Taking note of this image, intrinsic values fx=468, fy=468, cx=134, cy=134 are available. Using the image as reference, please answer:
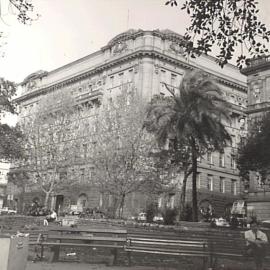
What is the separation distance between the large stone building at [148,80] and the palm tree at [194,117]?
14.9 meters

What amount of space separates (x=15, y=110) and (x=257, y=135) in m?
17.1

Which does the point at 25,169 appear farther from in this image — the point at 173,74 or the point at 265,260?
the point at 265,260

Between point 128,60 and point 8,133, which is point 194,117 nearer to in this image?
point 8,133

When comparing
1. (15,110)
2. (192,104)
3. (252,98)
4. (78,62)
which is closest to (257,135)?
(192,104)

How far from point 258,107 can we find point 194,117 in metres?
20.0

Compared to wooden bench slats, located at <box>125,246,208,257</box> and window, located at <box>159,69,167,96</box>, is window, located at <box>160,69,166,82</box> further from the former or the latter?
wooden bench slats, located at <box>125,246,208,257</box>

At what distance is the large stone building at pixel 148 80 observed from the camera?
52.2m

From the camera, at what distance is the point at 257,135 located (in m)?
30.9

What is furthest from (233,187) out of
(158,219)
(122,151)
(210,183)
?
(122,151)

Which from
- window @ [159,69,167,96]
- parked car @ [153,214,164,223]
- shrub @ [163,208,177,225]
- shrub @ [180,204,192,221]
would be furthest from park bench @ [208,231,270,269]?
window @ [159,69,167,96]

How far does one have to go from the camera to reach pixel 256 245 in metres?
10.3

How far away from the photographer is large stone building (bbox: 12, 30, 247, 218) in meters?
52.2

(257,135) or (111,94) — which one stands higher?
(111,94)

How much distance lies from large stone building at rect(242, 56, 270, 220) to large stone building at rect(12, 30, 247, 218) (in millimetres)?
3380
